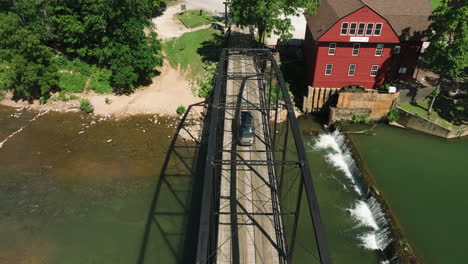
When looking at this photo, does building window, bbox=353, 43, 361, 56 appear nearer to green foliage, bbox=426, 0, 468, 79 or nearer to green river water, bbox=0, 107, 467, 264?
green foliage, bbox=426, 0, 468, 79

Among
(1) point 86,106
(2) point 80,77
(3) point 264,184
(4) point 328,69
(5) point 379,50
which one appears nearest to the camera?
(3) point 264,184

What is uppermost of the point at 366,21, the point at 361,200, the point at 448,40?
the point at 366,21

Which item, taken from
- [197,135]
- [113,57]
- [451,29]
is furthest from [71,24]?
[451,29]

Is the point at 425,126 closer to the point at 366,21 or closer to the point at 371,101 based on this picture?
the point at 371,101

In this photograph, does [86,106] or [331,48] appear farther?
[86,106]

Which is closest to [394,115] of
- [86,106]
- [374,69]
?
[374,69]

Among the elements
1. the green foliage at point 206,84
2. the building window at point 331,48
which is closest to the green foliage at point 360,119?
the building window at point 331,48
